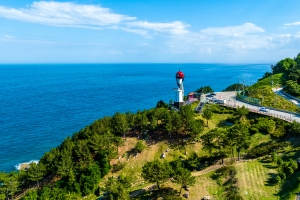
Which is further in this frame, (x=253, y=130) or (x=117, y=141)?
(x=253, y=130)

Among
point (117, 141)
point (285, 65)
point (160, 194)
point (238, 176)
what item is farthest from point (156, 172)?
point (285, 65)

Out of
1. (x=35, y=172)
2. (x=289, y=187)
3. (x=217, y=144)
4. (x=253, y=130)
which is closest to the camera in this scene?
(x=289, y=187)

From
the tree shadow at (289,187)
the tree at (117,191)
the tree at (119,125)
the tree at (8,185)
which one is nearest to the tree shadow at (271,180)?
the tree shadow at (289,187)

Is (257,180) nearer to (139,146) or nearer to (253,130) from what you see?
(253,130)

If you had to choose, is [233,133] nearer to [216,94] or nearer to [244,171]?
[244,171]

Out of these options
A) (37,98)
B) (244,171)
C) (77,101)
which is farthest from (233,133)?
(37,98)

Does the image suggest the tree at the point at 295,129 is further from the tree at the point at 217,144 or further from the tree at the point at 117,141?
the tree at the point at 117,141

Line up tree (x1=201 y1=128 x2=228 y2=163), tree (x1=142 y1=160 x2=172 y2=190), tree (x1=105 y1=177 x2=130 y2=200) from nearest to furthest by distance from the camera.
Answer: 1. tree (x1=105 y1=177 x2=130 y2=200)
2. tree (x1=142 y1=160 x2=172 y2=190)
3. tree (x1=201 y1=128 x2=228 y2=163)

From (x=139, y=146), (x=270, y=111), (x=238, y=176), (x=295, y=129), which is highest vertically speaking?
(x=270, y=111)

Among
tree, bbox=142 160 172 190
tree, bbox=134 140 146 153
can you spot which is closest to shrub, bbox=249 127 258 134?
tree, bbox=134 140 146 153

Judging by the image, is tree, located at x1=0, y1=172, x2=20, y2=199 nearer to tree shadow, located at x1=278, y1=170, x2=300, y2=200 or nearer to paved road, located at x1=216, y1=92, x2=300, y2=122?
tree shadow, located at x1=278, y1=170, x2=300, y2=200

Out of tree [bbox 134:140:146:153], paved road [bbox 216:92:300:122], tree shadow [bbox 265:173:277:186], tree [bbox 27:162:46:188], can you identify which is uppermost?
paved road [bbox 216:92:300:122]
